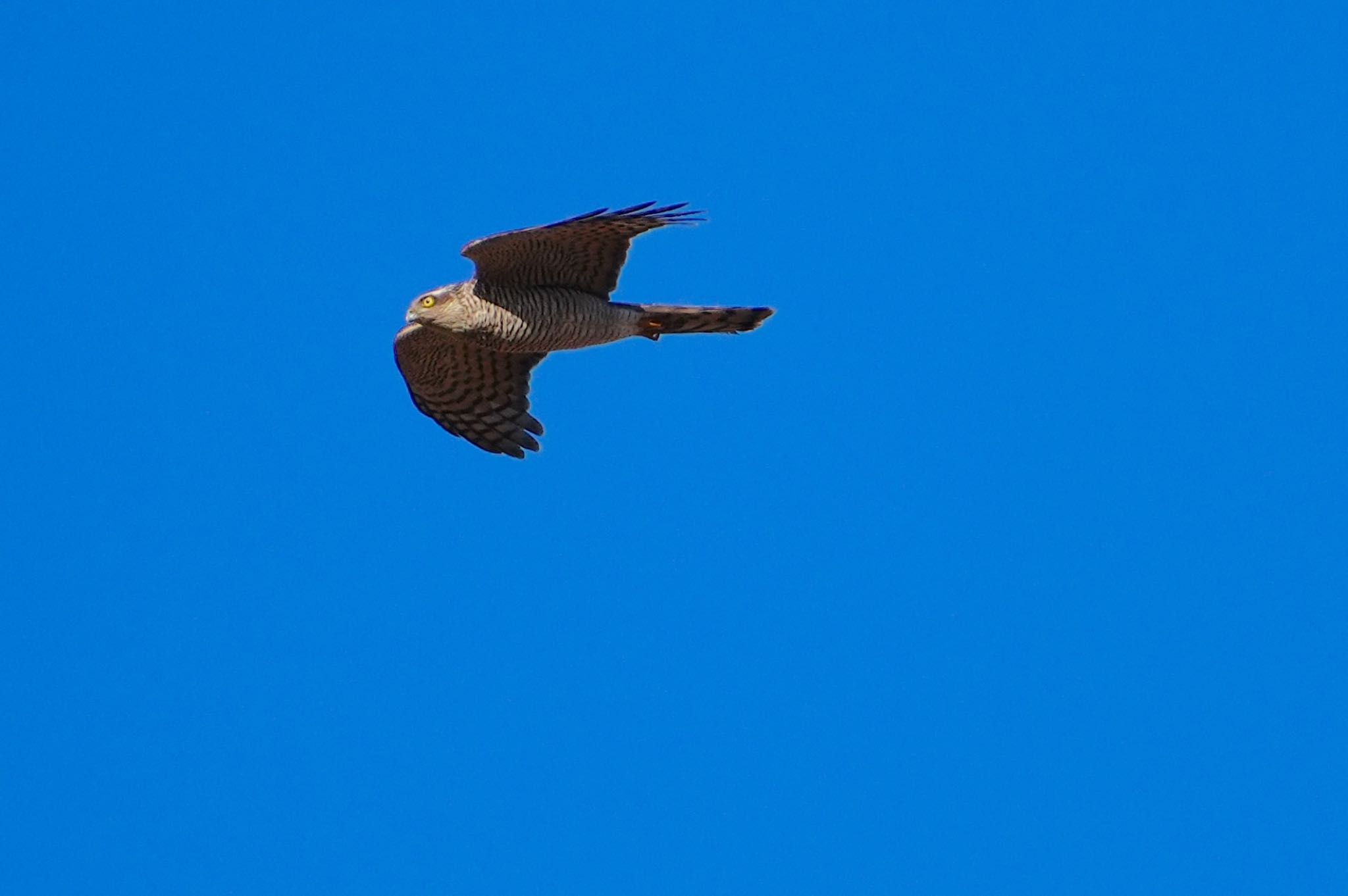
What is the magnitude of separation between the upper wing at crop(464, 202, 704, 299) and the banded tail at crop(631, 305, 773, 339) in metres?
0.35

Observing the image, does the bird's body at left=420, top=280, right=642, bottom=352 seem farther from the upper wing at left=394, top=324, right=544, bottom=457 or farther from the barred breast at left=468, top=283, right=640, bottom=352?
the upper wing at left=394, top=324, right=544, bottom=457

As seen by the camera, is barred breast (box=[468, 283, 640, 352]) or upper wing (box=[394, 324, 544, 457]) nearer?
barred breast (box=[468, 283, 640, 352])

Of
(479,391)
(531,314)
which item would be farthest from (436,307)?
(479,391)

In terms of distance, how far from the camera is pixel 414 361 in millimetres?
15164

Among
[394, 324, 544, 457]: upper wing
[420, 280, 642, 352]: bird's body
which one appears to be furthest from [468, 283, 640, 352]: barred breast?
[394, 324, 544, 457]: upper wing

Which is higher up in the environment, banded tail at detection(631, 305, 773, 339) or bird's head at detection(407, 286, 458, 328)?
banded tail at detection(631, 305, 773, 339)

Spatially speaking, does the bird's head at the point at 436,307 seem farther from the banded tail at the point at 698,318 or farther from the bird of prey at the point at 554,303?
the banded tail at the point at 698,318

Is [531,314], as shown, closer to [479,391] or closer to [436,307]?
[436,307]

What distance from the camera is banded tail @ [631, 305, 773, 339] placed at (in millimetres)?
14141

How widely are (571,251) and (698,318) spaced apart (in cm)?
110

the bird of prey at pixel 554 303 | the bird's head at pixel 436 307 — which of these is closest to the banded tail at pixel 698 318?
the bird of prey at pixel 554 303

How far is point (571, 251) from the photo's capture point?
13.9 meters

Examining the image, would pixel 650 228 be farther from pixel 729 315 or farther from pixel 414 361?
pixel 414 361

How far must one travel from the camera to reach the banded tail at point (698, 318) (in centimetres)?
1414
